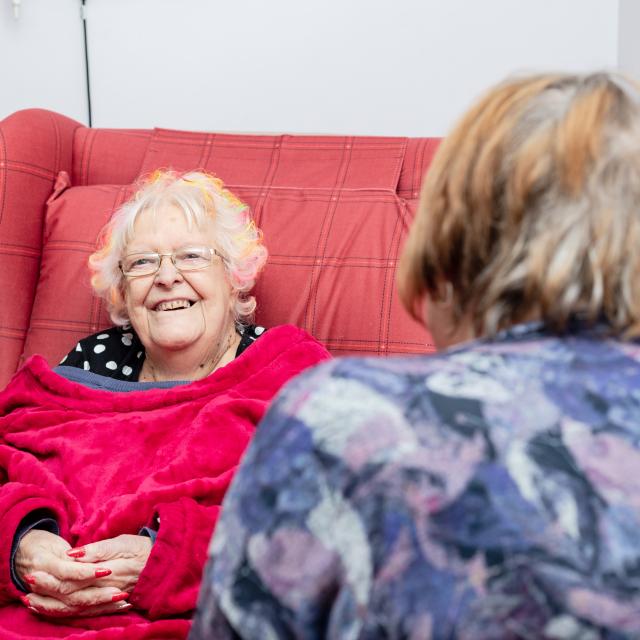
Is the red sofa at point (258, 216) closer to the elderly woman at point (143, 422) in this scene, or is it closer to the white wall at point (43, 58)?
the elderly woman at point (143, 422)

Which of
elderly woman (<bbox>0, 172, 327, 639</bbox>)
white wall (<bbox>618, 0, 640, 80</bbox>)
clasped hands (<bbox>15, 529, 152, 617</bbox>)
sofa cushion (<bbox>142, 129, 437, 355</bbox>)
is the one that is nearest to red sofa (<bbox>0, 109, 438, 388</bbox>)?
sofa cushion (<bbox>142, 129, 437, 355</bbox>)

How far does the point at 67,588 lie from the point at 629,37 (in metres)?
1.85

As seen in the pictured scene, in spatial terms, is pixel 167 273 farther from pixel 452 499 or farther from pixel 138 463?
pixel 452 499

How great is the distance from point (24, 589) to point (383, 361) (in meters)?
1.04

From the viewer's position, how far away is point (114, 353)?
6.40 feet

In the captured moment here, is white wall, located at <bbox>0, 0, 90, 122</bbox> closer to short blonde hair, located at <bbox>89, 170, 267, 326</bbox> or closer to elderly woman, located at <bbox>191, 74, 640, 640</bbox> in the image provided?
short blonde hair, located at <bbox>89, 170, 267, 326</bbox>

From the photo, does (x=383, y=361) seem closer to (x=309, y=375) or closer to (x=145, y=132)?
(x=309, y=375)

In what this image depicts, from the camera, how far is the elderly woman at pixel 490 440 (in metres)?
0.66

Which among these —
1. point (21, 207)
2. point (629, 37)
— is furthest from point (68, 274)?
point (629, 37)

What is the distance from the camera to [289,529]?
719 mm

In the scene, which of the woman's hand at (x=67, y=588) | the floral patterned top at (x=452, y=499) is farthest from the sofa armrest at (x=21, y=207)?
the floral patterned top at (x=452, y=499)

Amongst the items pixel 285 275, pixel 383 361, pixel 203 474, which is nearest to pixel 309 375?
pixel 383 361

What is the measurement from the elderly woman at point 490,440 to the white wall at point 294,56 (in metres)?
1.75

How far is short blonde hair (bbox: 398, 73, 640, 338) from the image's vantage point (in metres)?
0.73
